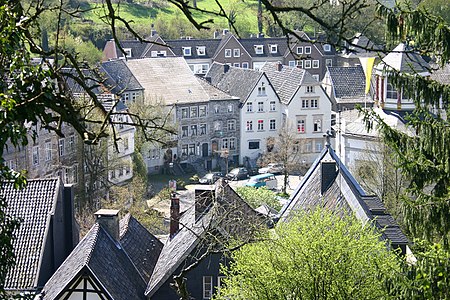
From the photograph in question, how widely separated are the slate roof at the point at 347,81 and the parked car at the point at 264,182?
1042cm

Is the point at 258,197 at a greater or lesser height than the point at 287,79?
lesser

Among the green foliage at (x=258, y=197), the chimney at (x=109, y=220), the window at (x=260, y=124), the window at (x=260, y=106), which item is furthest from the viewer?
the window at (x=260, y=124)

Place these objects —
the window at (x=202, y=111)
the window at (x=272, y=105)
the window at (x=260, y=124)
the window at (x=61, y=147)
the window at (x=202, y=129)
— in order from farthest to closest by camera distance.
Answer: the window at (x=260, y=124) < the window at (x=272, y=105) < the window at (x=202, y=129) < the window at (x=202, y=111) < the window at (x=61, y=147)

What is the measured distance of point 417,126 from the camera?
1387 cm

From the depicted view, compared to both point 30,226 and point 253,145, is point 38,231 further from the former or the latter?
point 253,145

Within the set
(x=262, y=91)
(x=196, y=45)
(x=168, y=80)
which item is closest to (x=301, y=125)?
(x=262, y=91)

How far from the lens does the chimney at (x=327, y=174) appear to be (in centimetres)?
2072

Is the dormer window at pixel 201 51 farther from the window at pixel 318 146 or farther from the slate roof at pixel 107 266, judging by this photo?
the slate roof at pixel 107 266

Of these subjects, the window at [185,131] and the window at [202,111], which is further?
the window at [202,111]

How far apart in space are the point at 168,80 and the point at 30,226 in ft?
105

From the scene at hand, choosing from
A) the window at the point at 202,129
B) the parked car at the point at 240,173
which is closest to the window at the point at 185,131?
the window at the point at 202,129

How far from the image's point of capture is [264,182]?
43.6m

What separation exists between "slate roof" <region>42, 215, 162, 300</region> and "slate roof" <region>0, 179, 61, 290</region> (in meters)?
0.57

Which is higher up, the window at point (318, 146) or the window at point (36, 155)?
the window at point (36, 155)
